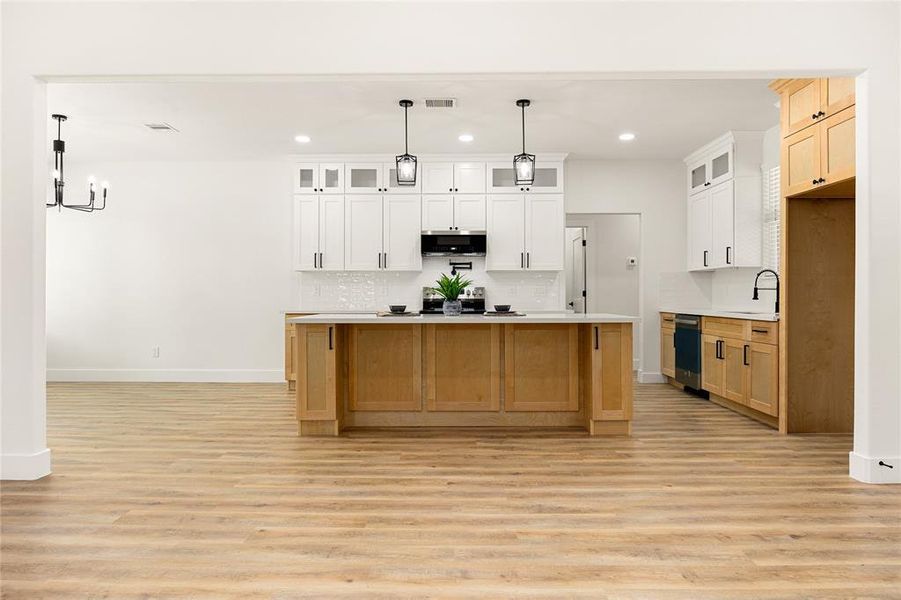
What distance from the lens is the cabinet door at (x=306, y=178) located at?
6.80 meters

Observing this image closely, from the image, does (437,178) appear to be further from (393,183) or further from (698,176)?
(698,176)

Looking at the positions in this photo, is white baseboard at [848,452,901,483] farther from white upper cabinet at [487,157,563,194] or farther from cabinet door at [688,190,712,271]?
white upper cabinet at [487,157,563,194]

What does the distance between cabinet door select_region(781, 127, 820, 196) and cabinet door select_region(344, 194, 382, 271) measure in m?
4.18

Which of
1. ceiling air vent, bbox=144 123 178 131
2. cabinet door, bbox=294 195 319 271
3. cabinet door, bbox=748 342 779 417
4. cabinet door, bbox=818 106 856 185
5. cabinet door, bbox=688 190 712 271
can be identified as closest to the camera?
cabinet door, bbox=818 106 856 185

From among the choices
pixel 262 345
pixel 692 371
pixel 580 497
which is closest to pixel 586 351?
pixel 580 497

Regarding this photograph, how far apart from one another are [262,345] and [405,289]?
6.33 ft

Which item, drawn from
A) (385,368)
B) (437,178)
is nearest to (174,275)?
(437,178)

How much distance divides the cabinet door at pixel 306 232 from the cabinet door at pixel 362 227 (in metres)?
0.36

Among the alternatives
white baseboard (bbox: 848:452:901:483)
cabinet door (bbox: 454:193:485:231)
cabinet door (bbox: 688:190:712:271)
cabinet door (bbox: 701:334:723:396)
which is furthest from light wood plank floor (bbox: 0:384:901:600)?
cabinet door (bbox: 454:193:485:231)

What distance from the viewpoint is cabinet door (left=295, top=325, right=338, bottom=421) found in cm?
425

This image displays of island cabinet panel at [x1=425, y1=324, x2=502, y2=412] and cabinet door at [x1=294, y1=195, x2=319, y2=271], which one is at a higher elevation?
cabinet door at [x1=294, y1=195, x2=319, y2=271]

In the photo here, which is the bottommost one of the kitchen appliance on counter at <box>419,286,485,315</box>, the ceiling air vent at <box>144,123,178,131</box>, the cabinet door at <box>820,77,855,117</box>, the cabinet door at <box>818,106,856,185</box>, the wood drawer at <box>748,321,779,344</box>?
the wood drawer at <box>748,321,779,344</box>

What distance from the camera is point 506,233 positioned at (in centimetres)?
676

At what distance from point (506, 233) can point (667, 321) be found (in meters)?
2.13
